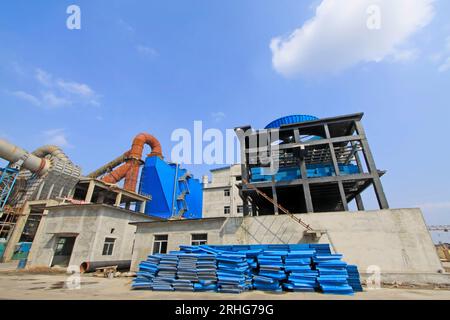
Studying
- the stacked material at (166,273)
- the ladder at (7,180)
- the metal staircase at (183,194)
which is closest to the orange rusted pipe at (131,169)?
the metal staircase at (183,194)

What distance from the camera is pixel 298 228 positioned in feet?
46.6

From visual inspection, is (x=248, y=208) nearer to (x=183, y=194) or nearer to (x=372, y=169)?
(x=372, y=169)

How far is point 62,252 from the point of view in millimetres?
19578

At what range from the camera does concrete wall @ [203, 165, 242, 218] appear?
1380 inches

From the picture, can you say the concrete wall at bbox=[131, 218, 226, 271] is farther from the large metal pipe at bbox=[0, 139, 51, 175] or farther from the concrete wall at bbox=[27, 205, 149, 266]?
the large metal pipe at bbox=[0, 139, 51, 175]

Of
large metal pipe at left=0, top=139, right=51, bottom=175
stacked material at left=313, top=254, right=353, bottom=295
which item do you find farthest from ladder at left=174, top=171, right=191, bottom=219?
stacked material at left=313, top=254, right=353, bottom=295

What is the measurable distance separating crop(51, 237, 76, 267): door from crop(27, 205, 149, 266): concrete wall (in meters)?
0.94

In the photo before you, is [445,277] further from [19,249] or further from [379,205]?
[19,249]

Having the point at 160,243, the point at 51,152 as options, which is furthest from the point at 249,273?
the point at 51,152

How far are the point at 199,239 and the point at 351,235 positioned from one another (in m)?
10.3

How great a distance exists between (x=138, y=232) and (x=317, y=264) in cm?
1349

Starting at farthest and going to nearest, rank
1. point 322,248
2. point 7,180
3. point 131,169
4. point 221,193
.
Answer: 1. point 221,193
2. point 131,169
3. point 7,180
4. point 322,248

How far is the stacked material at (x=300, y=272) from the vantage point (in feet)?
27.9

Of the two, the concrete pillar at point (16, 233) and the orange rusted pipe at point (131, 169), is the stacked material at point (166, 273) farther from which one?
the concrete pillar at point (16, 233)
